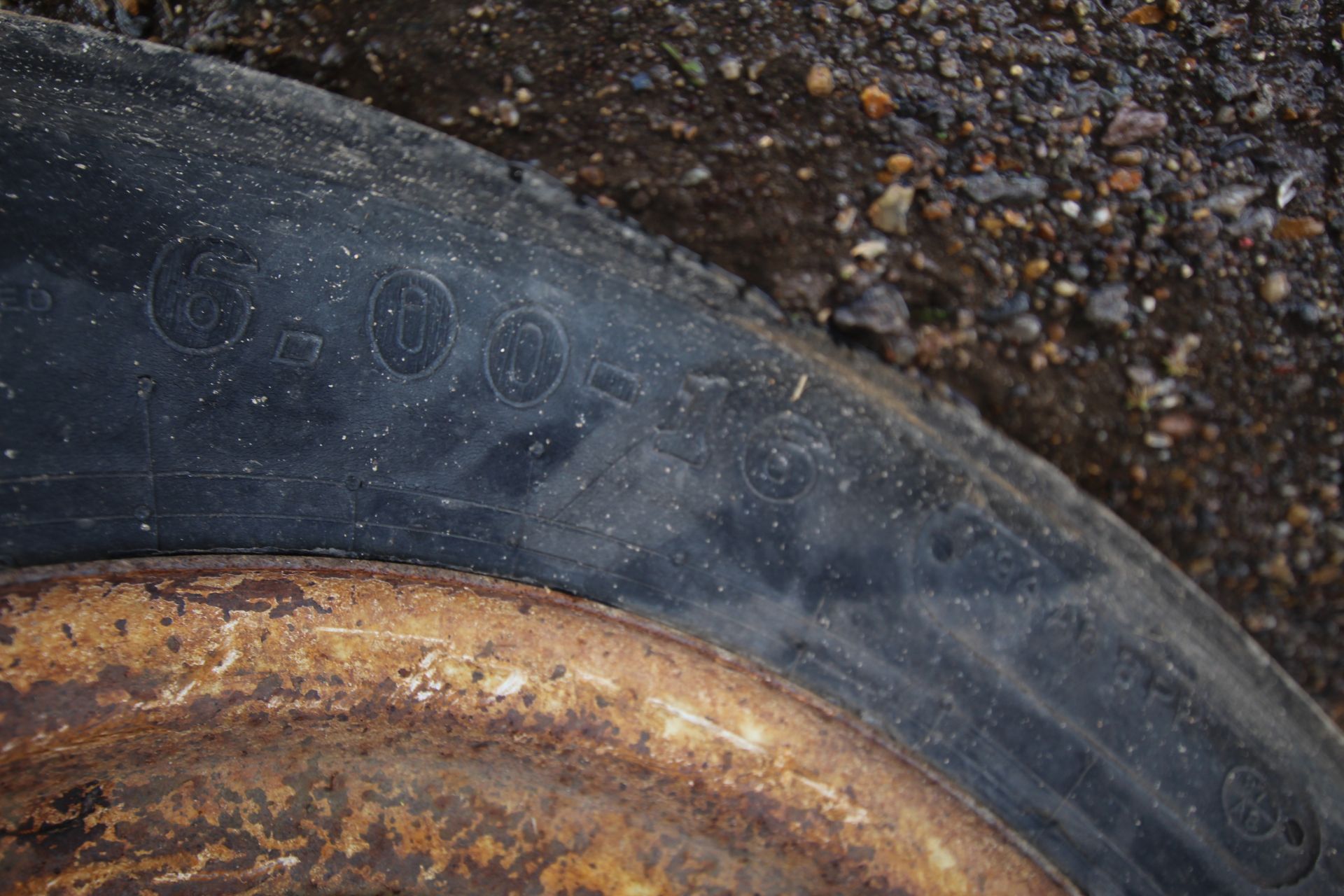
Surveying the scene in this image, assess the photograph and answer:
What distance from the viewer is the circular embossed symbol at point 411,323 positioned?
1.22 meters

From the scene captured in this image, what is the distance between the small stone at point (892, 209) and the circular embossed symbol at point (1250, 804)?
1146 millimetres

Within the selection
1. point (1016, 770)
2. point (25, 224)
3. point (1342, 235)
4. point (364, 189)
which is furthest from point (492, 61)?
point (1342, 235)

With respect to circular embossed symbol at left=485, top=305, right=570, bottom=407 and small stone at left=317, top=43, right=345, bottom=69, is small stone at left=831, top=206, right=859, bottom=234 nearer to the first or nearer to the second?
circular embossed symbol at left=485, top=305, right=570, bottom=407

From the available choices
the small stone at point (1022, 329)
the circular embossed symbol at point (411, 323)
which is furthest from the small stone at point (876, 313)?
the circular embossed symbol at point (411, 323)

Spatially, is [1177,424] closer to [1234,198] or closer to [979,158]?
[1234,198]

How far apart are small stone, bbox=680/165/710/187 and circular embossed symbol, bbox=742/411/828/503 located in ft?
2.15

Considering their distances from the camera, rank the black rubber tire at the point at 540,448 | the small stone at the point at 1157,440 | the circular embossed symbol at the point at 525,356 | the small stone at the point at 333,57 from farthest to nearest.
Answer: the small stone at the point at 1157,440, the small stone at the point at 333,57, the circular embossed symbol at the point at 525,356, the black rubber tire at the point at 540,448

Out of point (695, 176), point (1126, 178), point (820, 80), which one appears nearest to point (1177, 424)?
point (1126, 178)

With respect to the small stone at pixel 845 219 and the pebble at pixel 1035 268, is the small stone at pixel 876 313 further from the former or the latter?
the pebble at pixel 1035 268

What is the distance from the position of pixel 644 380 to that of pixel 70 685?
0.84 metres

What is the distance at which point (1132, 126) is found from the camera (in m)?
1.79

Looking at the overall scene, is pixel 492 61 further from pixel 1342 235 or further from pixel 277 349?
pixel 1342 235

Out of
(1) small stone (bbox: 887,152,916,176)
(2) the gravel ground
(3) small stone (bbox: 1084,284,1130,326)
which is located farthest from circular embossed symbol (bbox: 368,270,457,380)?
(3) small stone (bbox: 1084,284,1130,326)

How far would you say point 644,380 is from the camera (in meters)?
1.29
